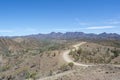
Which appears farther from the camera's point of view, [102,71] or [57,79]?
[102,71]

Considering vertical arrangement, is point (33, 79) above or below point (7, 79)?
above

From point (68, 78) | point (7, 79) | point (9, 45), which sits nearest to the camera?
point (68, 78)

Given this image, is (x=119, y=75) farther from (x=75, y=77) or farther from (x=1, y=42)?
(x=1, y=42)

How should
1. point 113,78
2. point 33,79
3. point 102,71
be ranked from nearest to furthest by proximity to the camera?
point 113,78
point 102,71
point 33,79

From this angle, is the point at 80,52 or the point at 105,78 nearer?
the point at 105,78

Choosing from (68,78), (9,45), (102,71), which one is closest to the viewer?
(68,78)

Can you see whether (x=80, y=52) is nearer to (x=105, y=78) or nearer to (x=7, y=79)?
(x=7, y=79)

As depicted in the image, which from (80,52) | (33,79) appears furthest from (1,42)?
(33,79)

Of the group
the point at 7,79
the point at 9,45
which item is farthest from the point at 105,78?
the point at 9,45

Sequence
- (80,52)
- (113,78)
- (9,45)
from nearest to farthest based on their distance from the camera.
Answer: (113,78), (80,52), (9,45)
